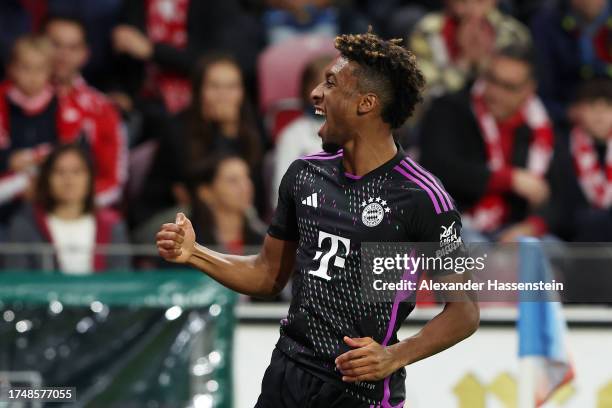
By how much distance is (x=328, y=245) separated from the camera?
4.25 metres

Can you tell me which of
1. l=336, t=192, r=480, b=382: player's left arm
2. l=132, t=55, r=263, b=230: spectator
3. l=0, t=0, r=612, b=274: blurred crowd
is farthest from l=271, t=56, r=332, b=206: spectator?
l=336, t=192, r=480, b=382: player's left arm

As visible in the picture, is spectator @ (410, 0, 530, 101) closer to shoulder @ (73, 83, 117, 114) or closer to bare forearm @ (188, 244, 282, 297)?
shoulder @ (73, 83, 117, 114)

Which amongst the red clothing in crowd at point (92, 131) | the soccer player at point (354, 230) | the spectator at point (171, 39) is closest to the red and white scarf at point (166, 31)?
the spectator at point (171, 39)

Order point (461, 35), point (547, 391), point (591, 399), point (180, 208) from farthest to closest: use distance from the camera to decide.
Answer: point (461, 35) < point (180, 208) < point (591, 399) < point (547, 391)

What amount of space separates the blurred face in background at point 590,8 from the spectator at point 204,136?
99.9 inches

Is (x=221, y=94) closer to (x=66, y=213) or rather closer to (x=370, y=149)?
(x=66, y=213)

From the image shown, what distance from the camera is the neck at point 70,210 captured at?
7.15 meters

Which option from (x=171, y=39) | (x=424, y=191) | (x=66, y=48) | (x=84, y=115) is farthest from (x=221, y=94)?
(x=424, y=191)

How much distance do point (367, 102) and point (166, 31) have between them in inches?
187

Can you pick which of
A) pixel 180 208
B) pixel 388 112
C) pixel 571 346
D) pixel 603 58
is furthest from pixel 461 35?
pixel 388 112

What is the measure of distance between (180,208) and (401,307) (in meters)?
3.37

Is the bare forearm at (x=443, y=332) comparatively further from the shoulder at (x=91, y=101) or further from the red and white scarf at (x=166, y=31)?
the red and white scarf at (x=166, y=31)

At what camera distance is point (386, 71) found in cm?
418

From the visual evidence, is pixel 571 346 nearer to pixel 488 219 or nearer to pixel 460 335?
pixel 488 219
